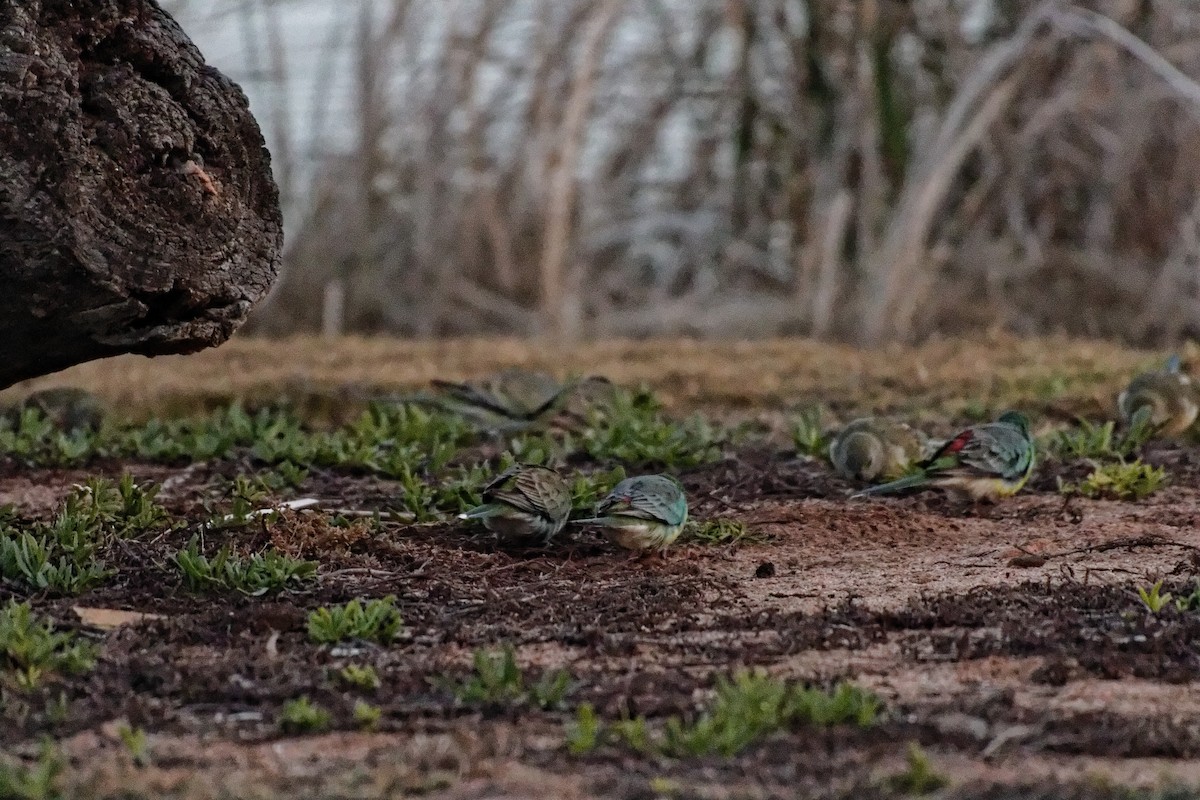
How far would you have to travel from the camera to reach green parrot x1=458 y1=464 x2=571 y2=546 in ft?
15.2

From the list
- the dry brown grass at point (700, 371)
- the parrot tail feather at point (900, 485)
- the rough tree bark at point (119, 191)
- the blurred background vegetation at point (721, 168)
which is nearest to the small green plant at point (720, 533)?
the parrot tail feather at point (900, 485)

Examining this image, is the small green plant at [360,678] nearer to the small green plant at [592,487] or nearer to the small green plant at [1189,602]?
the small green plant at [592,487]

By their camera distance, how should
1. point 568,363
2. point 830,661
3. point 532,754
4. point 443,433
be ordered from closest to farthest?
point 532,754 < point 830,661 < point 443,433 < point 568,363

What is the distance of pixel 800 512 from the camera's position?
521cm

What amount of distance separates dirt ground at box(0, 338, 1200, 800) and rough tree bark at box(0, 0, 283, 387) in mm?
613

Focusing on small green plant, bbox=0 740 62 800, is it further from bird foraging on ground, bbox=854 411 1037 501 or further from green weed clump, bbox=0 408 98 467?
green weed clump, bbox=0 408 98 467

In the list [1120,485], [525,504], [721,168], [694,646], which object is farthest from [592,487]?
[721,168]

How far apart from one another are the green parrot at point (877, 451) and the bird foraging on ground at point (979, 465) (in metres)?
0.25

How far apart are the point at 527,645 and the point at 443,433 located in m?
2.85

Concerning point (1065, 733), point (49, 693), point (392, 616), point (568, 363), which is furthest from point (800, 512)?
point (568, 363)

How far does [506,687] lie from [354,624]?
0.56 metres

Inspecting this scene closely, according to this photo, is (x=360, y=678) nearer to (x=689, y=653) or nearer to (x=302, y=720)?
(x=302, y=720)

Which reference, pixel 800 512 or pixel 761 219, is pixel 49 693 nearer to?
pixel 800 512

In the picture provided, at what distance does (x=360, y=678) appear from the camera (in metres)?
3.44
